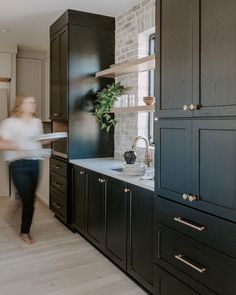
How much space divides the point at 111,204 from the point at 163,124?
1124 mm

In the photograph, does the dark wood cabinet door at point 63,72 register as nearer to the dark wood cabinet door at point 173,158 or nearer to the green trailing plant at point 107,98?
the green trailing plant at point 107,98

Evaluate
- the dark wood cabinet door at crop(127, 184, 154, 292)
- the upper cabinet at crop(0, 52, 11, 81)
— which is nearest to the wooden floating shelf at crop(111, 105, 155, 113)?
the dark wood cabinet door at crop(127, 184, 154, 292)

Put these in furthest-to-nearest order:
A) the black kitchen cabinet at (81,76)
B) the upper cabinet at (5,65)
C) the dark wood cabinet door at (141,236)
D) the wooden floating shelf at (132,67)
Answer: the upper cabinet at (5,65) → the black kitchen cabinet at (81,76) → the wooden floating shelf at (132,67) → the dark wood cabinet door at (141,236)

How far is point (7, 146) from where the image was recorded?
10.5ft

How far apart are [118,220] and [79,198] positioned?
0.93 m

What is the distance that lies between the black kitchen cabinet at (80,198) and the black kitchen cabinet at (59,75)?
2.38 feet

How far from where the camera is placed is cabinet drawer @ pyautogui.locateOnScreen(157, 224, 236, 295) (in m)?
1.57

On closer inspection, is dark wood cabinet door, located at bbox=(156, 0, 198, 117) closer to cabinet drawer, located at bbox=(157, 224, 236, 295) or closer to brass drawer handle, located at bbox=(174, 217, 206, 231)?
brass drawer handle, located at bbox=(174, 217, 206, 231)

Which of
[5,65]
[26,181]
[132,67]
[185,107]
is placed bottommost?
[26,181]

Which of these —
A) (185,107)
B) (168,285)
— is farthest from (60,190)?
(185,107)

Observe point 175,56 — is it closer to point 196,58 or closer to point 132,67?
point 196,58

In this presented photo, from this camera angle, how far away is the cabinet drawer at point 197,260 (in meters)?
1.57

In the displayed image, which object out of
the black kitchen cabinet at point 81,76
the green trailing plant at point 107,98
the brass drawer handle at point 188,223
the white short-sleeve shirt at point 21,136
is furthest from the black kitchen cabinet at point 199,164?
the black kitchen cabinet at point 81,76

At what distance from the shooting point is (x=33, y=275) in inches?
106
